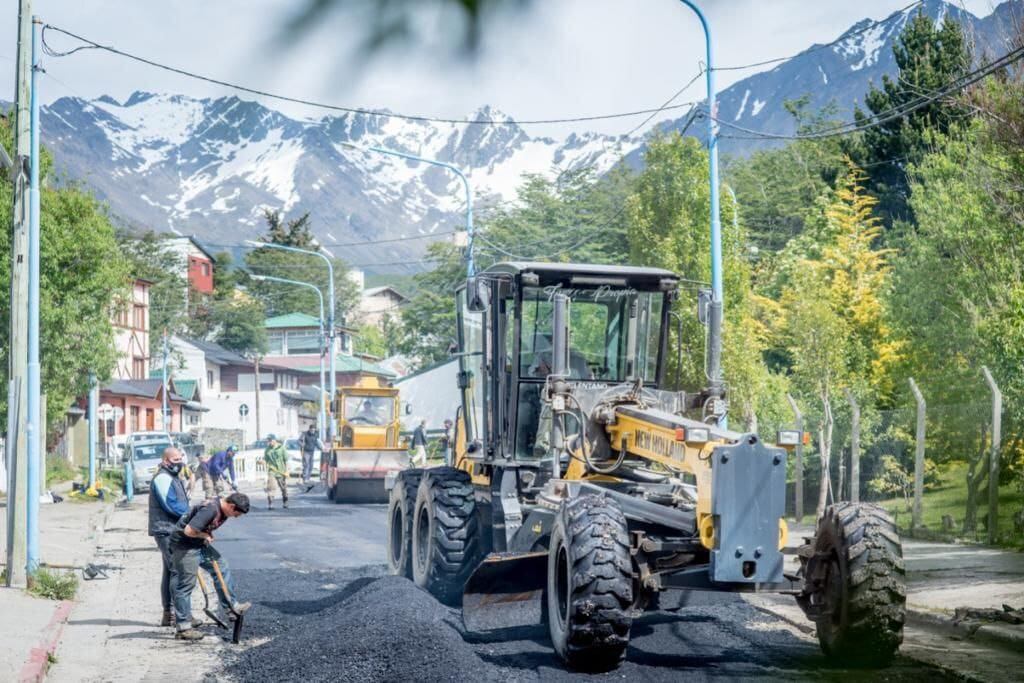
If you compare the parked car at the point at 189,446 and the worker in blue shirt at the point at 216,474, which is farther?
the parked car at the point at 189,446

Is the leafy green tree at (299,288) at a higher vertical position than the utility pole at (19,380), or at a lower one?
higher

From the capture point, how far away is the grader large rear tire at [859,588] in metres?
9.89

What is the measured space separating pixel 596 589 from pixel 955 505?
12.2 meters

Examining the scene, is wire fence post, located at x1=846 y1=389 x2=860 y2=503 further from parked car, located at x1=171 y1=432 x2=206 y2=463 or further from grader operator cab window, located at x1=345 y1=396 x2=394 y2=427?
parked car, located at x1=171 y1=432 x2=206 y2=463

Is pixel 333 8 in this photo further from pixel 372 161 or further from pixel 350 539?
pixel 350 539

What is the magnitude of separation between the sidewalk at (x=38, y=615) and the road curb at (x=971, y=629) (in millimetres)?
7739

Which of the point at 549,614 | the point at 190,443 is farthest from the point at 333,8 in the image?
the point at 190,443

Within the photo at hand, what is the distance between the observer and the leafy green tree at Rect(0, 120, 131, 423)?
31328 millimetres

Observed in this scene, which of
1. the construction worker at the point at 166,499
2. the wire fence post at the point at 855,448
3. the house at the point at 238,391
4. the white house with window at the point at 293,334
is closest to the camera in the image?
the construction worker at the point at 166,499

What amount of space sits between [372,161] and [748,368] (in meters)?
22.7


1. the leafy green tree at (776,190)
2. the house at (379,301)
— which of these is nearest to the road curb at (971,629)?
the leafy green tree at (776,190)

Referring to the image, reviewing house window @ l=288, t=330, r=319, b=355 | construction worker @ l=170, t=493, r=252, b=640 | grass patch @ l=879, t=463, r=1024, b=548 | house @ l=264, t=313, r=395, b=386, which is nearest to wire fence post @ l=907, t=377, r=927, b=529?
grass patch @ l=879, t=463, r=1024, b=548

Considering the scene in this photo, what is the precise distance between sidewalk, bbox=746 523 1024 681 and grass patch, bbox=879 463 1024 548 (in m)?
A: 0.66

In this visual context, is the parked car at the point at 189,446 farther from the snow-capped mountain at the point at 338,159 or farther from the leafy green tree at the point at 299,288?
the snow-capped mountain at the point at 338,159
